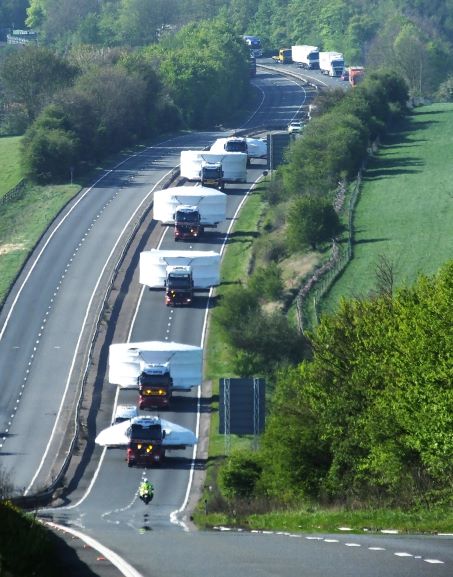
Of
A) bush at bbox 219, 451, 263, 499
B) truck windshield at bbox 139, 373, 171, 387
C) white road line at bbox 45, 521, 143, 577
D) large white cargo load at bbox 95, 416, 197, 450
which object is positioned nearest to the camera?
A: white road line at bbox 45, 521, 143, 577

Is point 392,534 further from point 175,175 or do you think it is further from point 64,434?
point 175,175

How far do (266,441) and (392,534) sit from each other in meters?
29.0

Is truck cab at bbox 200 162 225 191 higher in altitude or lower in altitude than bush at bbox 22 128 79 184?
lower

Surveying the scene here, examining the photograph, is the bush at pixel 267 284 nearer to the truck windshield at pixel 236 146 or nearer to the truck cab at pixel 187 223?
the truck cab at pixel 187 223

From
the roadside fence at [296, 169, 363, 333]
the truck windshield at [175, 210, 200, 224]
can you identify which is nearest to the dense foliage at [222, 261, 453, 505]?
the roadside fence at [296, 169, 363, 333]

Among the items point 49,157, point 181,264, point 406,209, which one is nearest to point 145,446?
point 181,264

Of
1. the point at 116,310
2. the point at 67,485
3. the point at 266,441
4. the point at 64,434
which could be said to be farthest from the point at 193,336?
the point at 266,441

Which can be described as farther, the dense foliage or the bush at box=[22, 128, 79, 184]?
the bush at box=[22, 128, 79, 184]

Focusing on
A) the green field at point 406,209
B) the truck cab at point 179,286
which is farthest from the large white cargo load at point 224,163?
the truck cab at point 179,286

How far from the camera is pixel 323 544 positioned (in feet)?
74.3

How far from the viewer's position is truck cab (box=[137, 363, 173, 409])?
88.4m

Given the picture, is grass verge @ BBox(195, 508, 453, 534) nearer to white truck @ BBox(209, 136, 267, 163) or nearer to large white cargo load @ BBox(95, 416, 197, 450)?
large white cargo load @ BBox(95, 416, 197, 450)

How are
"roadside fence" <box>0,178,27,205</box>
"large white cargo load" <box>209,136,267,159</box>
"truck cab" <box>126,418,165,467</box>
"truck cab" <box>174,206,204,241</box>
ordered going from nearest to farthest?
1. "truck cab" <box>126,418,165,467</box>
2. "truck cab" <box>174,206,204,241</box>
3. "roadside fence" <box>0,178,27,205</box>
4. "large white cargo load" <box>209,136,267,159</box>

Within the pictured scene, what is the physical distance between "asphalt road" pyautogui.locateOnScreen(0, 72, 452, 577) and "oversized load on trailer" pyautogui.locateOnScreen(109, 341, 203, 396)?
1409mm
